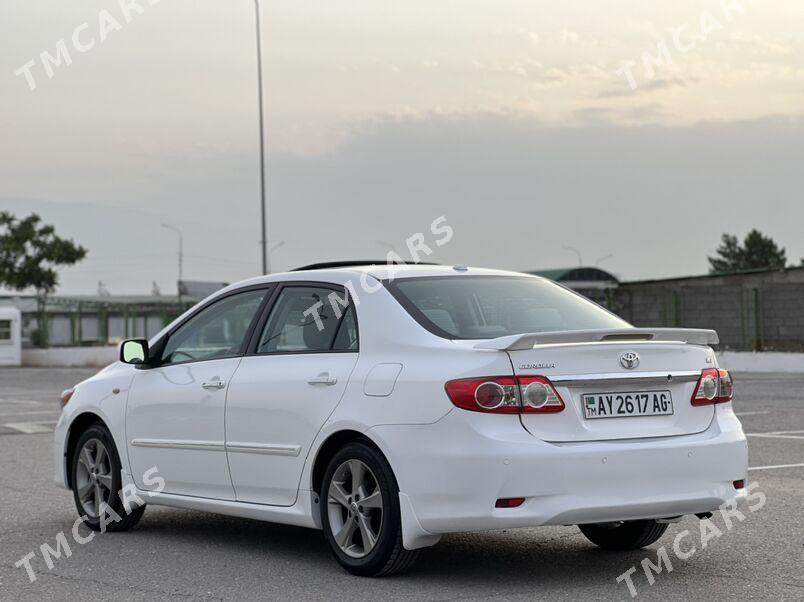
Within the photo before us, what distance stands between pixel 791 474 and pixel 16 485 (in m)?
6.30

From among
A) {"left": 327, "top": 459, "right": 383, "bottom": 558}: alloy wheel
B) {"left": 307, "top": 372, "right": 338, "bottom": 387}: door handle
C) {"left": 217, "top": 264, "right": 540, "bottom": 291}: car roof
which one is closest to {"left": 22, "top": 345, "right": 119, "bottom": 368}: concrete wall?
{"left": 217, "top": 264, "right": 540, "bottom": 291}: car roof

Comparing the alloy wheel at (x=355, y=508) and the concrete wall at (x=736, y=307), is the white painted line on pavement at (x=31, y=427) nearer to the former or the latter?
the alloy wheel at (x=355, y=508)

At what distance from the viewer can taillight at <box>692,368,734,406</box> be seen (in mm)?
6832

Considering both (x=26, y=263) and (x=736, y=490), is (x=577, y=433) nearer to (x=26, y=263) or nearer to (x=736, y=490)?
(x=736, y=490)

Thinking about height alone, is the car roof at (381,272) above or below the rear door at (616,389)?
above

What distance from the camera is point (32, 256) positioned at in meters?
71.9

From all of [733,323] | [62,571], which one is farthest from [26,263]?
[62,571]

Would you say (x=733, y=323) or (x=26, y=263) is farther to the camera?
(x=26, y=263)

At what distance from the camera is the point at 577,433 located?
20.9 feet

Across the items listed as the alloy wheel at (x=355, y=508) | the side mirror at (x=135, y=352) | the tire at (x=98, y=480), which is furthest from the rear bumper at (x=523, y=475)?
the tire at (x=98, y=480)
